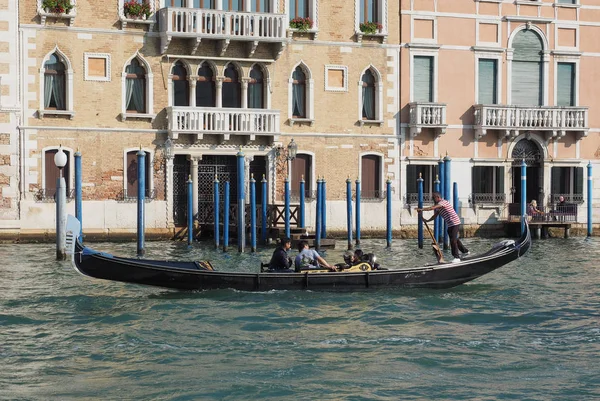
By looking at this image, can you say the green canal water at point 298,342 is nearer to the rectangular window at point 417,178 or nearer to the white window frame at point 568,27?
the rectangular window at point 417,178

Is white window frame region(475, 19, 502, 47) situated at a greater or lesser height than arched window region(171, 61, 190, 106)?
greater

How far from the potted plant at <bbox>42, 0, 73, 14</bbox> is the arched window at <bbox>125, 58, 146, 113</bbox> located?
5.43ft

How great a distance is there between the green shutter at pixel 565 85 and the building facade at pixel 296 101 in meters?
0.03

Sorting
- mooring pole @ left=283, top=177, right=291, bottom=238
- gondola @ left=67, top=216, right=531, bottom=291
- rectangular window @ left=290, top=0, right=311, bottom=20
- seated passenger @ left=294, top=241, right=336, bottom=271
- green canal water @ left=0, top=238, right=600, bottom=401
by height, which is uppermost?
rectangular window @ left=290, top=0, right=311, bottom=20

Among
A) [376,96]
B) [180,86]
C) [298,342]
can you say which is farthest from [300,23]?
[298,342]

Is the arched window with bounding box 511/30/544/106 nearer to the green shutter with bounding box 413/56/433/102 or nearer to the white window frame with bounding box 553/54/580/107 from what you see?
the white window frame with bounding box 553/54/580/107

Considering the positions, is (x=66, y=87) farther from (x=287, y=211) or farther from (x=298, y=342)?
(x=298, y=342)

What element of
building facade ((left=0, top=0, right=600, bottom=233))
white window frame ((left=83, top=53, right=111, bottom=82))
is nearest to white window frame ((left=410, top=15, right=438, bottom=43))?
building facade ((left=0, top=0, right=600, bottom=233))

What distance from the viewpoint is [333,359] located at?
1034cm

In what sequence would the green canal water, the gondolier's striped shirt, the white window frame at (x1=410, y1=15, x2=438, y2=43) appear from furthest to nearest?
the white window frame at (x1=410, y1=15, x2=438, y2=43), the gondolier's striped shirt, the green canal water

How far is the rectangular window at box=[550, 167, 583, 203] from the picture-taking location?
25.6 meters

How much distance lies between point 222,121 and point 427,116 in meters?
4.44

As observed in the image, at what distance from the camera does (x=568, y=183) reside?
2572cm

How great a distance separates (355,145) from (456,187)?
2.53m
